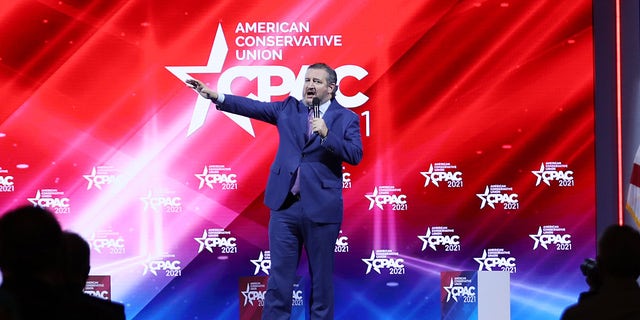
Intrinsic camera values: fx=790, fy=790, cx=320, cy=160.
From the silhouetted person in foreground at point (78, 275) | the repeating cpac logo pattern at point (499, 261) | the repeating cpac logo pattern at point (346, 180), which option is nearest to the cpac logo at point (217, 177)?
the repeating cpac logo pattern at point (346, 180)

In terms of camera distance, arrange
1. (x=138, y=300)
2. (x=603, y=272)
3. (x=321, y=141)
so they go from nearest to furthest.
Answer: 1. (x=603, y=272)
2. (x=321, y=141)
3. (x=138, y=300)

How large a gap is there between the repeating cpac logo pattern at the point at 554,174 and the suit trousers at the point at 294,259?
163 centimetres

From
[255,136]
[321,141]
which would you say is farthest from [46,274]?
[255,136]

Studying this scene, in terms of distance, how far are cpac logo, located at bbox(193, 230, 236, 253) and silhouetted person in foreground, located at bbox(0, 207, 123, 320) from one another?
3227mm

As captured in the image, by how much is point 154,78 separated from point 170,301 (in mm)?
1470

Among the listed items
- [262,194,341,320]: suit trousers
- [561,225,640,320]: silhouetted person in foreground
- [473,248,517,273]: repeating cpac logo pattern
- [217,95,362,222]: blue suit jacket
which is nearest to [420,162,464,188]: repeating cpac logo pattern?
[473,248,517,273]: repeating cpac logo pattern

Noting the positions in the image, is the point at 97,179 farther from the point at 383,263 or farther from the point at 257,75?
the point at 383,263

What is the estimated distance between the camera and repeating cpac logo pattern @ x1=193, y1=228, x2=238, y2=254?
519 centimetres

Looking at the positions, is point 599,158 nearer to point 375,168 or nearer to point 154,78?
point 375,168

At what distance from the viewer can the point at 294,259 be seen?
4418 millimetres

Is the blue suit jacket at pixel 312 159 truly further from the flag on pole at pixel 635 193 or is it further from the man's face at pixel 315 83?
the flag on pole at pixel 635 193

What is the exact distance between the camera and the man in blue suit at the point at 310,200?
4383 mm

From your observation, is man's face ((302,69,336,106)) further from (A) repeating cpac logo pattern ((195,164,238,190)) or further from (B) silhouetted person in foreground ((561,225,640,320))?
(B) silhouetted person in foreground ((561,225,640,320))

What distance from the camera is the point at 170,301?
5.18 meters
